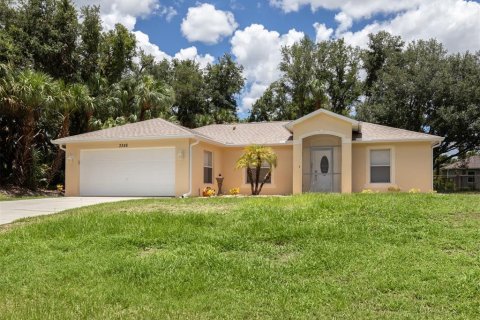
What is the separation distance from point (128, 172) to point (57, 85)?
24.6ft

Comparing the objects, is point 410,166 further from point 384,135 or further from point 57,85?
point 57,85

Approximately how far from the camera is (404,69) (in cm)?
3206

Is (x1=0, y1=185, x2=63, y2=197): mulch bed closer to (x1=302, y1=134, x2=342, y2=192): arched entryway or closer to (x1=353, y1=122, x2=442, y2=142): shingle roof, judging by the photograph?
(x1=302, y1=134, x2=342, y2=192): arched entryway

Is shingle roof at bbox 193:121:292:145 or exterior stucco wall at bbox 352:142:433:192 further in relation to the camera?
shingle roof at bbox 193:121:292:145

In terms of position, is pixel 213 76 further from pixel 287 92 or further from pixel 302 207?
pixel 302 207

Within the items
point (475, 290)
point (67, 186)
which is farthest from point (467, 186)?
point (475, 290)

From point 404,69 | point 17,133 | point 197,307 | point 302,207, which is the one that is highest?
point 404,69

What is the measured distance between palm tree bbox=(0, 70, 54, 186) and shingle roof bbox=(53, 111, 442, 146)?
291 cm

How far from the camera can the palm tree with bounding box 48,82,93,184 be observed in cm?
Answer: 2367

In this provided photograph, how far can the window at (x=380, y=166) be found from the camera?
20.2 meters

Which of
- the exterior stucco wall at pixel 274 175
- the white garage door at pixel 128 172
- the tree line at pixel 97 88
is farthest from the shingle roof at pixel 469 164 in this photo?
the white garage door at pixel 128 172

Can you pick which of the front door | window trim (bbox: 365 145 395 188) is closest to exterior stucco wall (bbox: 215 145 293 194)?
the front door

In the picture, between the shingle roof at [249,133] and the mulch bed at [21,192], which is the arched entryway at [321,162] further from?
the mulch bed at [21,192]

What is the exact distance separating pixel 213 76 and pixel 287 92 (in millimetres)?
7957
